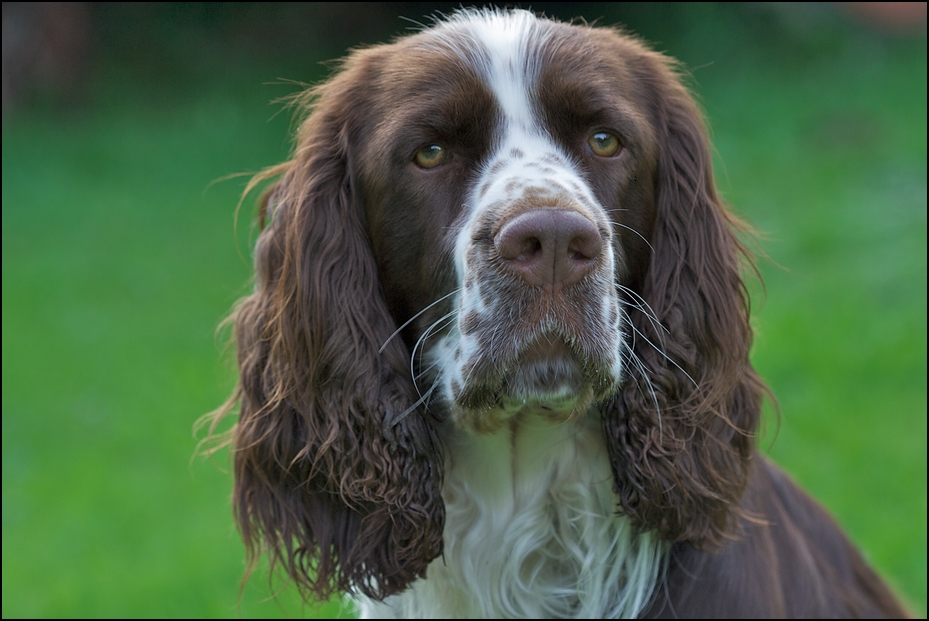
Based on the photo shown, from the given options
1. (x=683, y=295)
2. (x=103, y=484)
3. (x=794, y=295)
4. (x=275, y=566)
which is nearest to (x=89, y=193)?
(x=103, y=484)

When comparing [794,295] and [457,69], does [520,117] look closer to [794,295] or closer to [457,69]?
[457,69]

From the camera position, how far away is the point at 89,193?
11.4m

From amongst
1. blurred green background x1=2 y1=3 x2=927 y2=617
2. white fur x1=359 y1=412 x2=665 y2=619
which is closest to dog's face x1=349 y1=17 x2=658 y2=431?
white fur x1=359 y1=412 x2=665 y2=619

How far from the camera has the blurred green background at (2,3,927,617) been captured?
5.52 m

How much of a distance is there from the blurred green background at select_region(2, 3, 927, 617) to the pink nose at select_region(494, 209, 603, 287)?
1495 mm

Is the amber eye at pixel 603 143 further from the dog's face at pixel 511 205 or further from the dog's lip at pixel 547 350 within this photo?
the dog's lip at pixel 547 350

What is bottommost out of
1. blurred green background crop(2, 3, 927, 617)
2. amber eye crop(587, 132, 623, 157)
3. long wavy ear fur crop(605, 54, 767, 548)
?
blurred green background crop(2, 3, 927, 617)

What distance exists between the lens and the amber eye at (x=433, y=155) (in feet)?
8.80

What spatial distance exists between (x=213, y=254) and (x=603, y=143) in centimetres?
754

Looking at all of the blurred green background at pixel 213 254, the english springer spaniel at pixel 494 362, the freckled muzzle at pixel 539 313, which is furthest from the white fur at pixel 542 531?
the blurred green background at pixel 213 254

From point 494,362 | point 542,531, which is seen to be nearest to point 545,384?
point 494,362

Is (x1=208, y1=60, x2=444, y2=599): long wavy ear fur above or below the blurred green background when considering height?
above

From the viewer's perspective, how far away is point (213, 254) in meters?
9.69

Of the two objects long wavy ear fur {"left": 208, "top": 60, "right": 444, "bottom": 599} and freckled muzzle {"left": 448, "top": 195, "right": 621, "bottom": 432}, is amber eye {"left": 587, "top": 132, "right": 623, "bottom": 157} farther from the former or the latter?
long wavy ear fur {"left": 208, "top": 60, "right": 444, "bottom": 599}
